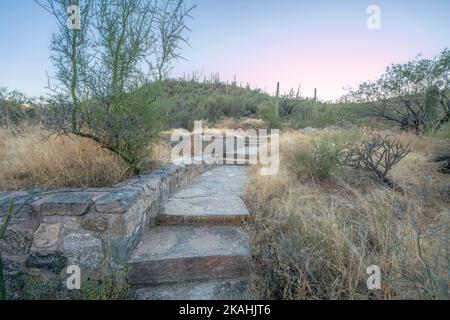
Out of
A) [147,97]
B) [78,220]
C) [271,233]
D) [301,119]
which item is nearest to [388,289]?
[271,233]

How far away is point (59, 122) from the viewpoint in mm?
2250

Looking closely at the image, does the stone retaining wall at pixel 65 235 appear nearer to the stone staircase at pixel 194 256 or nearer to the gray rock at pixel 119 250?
the gray rock at pixel 119 250

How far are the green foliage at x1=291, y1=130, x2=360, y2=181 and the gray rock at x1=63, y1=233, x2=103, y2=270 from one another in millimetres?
3254

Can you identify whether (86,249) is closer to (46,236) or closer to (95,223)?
(95,223)

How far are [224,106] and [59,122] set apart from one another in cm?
1421

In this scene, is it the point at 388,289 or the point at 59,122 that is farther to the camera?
the point at 59,122

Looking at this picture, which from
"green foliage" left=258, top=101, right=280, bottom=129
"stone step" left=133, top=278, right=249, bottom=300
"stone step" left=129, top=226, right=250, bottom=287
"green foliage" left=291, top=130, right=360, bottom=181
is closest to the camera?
"stone step" left=133, top=278, right=249, bottom=300

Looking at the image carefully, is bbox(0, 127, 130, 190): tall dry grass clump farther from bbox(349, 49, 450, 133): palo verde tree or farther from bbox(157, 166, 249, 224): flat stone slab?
bbox(349, 49, 450, 133): palo verde tree

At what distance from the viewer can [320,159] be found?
420cm

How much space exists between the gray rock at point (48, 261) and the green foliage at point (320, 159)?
11.4 feet

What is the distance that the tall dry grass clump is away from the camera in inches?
91.7

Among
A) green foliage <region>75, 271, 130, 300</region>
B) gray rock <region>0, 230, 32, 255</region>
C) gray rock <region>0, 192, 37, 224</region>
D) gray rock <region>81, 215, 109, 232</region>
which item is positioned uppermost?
gray rock <region>0, 192, 37, 224</region>

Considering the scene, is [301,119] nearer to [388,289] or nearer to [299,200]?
[299,200]

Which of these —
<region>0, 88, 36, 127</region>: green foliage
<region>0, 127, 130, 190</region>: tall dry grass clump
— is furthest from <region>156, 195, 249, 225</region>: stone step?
<region>0, 88, 36, 127</region>: green foliage
